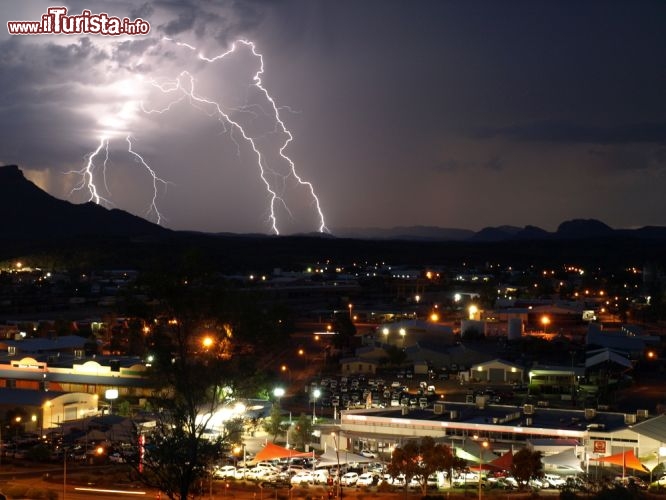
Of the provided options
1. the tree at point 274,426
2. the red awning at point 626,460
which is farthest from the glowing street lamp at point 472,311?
the red awning at point 626,460

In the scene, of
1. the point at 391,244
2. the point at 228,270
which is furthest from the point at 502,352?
the point at 391,244

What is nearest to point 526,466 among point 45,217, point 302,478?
point 302,478

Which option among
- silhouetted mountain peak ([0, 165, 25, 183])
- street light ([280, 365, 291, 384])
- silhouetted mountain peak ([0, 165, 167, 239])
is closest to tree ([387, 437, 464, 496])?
street light ([280, 365, 291, 384])

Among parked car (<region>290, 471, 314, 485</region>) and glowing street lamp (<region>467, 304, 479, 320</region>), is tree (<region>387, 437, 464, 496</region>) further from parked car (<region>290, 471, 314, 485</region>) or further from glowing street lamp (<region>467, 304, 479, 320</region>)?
glowing street lamp (<region>467, 304, 479, 320</region>)

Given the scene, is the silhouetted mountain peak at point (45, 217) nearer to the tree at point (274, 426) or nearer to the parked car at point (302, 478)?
the tree at point (274, 426)

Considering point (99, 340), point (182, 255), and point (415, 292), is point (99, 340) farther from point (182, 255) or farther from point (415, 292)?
point (415, 292)
